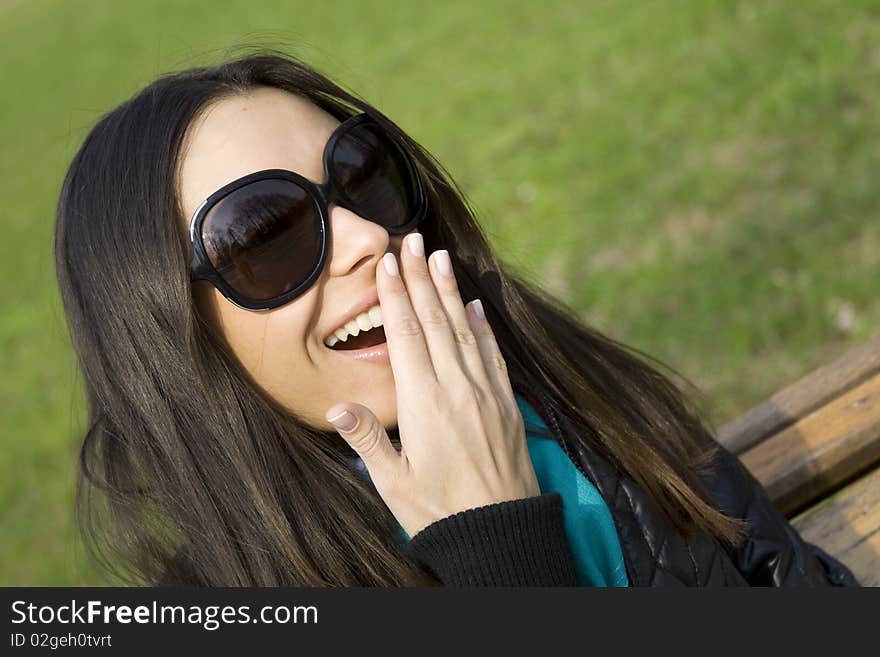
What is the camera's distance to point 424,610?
1667mm

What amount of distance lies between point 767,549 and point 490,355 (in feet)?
2.47

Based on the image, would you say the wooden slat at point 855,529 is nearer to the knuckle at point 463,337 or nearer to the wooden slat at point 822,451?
the wooden slat at point 822,451

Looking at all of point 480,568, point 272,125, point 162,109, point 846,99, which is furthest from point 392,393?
point 846,99

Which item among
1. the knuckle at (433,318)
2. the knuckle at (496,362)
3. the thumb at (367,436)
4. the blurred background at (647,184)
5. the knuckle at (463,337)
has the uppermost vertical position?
the blurred background at (647,184)

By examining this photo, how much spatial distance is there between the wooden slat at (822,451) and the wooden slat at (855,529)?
52 mm

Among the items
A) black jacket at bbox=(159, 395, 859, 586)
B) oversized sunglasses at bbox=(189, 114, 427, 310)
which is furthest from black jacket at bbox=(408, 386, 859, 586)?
oversized sunglasses at bbox=(189, 114, 427, 310)

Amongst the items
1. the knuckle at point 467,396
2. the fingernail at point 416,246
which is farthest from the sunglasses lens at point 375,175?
the knuckle at point 467,396

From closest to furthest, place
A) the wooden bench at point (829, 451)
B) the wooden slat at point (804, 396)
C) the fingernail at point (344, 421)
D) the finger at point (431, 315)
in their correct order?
the fingernail at point (344, 421) < the finger at point (431, 315) < the wooden bench at point (829, 451) < the wooden slat at point (804, 396)

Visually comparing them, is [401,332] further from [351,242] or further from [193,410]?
[193,410]

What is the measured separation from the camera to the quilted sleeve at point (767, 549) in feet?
6.68

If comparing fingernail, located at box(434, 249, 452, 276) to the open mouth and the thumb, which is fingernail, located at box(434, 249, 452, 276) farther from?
the thumb

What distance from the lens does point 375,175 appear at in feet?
6.04

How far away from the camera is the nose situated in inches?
68.3

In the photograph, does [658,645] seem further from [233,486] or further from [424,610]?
[233,486]
